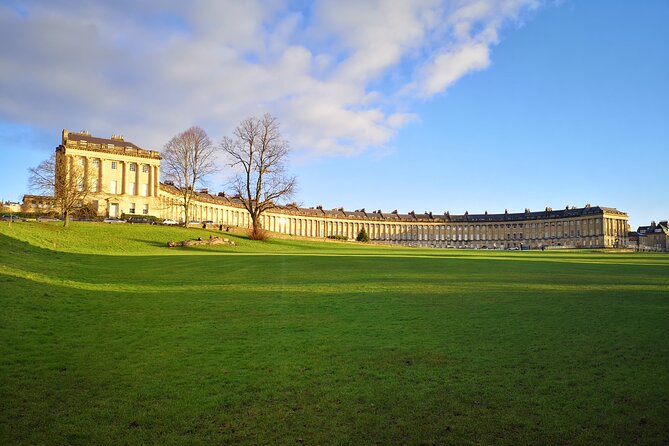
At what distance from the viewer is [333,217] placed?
172 m

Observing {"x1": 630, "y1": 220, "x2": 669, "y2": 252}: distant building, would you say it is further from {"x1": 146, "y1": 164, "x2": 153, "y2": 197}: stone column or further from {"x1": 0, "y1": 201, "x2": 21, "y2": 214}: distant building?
{"x1": 0, "y1": 201, "x2": 21, "y2": 214}: distant building

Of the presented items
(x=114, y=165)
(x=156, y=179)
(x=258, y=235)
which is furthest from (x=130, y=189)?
(x=258, y=235)

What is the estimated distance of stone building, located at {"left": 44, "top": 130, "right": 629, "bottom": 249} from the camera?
85.2 metres

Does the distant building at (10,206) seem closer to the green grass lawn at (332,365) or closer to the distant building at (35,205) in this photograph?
the distant building at (35,205)

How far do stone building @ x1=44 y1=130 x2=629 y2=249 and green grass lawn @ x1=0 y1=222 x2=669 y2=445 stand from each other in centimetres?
7376

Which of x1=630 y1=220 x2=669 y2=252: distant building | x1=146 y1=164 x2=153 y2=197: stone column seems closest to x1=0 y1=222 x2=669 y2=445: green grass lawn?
x1=146 y1=164 x2=153 y2=197: stone column

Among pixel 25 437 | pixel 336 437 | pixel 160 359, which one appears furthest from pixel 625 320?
pixel 25 437

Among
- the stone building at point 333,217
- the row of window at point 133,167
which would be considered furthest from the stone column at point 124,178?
the row of window at point 133,167

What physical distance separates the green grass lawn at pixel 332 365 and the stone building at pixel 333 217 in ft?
242

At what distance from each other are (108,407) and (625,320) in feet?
39.5

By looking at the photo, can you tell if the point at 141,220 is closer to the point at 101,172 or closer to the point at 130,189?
the point at 130,189

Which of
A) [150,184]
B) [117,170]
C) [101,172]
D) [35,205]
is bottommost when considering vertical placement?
[35,205]

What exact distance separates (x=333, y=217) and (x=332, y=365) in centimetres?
16327

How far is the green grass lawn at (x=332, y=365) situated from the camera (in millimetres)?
6445
